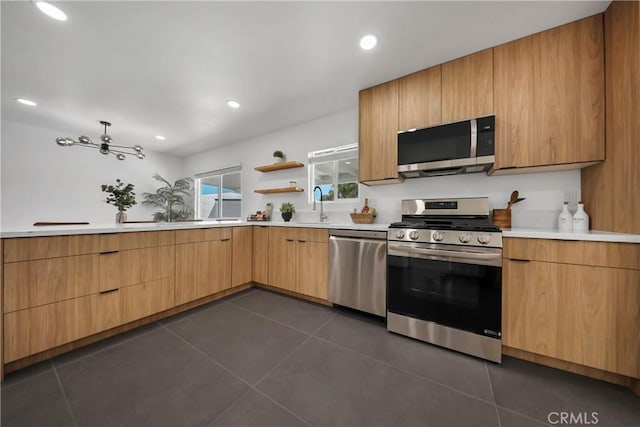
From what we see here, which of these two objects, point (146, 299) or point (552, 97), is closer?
point (552, 97)

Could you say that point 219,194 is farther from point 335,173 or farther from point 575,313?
point 575,313

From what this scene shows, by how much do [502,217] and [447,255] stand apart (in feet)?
2.36

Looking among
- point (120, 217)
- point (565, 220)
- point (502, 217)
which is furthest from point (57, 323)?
point (565, 220)

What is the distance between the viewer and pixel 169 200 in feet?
16.2

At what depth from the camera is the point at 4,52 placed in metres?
1.89

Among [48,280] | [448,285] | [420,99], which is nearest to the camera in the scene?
[48,280]

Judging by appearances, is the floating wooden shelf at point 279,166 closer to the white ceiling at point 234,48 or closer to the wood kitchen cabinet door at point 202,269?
the white ceiling at point 234,48

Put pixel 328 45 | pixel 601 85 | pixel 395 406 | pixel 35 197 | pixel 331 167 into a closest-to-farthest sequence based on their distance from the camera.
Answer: pixel 395 406 < pixel 601 85 < pixel 328 45 < pixel 331 167 < pixel 35 197

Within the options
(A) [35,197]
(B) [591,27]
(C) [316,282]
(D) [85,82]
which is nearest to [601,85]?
(B) [591,27]

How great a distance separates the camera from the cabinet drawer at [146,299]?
6.07ft

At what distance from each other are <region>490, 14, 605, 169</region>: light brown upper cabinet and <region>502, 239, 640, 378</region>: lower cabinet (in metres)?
0.74

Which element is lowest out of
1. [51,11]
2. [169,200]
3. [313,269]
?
[313,269]

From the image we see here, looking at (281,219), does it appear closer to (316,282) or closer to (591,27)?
(316,282)

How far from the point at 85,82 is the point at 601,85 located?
183 inches
